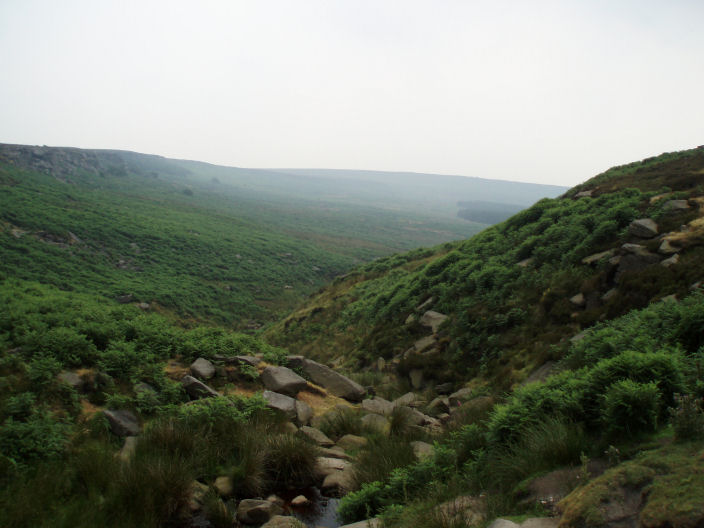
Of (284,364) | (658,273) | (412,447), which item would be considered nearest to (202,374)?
(284,364)

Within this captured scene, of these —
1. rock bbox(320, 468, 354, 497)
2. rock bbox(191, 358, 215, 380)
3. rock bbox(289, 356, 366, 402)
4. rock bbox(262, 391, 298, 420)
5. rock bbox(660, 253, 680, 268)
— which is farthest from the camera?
rock bbox(289, 356, 366, 402)

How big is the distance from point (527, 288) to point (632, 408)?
8.32m

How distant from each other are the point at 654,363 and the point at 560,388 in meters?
1.12

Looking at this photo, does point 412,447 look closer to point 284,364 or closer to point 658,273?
point 284,364

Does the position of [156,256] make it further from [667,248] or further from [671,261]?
[671,261]

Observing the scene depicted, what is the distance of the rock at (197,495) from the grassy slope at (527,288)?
6.23 m

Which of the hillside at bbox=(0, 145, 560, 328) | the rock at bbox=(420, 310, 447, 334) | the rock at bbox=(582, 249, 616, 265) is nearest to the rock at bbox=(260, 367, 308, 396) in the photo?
the rock at bbox=(420, 310, 447, 334)

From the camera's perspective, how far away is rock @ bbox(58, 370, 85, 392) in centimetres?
724

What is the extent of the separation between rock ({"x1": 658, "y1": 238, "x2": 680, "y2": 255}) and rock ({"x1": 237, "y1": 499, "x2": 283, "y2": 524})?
32.9ft

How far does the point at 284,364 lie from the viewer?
11.4 m

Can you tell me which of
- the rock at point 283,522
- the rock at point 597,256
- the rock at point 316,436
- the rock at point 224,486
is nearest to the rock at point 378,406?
the rock at point 316,436

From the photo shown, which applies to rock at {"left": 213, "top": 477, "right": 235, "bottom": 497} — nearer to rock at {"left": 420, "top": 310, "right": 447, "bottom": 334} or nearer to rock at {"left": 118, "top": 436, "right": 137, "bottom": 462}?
rock at {"left": 118, "top": 436, "right": 137, "bottom": 462}

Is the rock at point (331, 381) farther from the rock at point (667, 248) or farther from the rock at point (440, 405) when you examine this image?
the rock at point (667, 248)

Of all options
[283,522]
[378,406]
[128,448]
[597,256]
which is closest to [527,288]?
[597,256]
